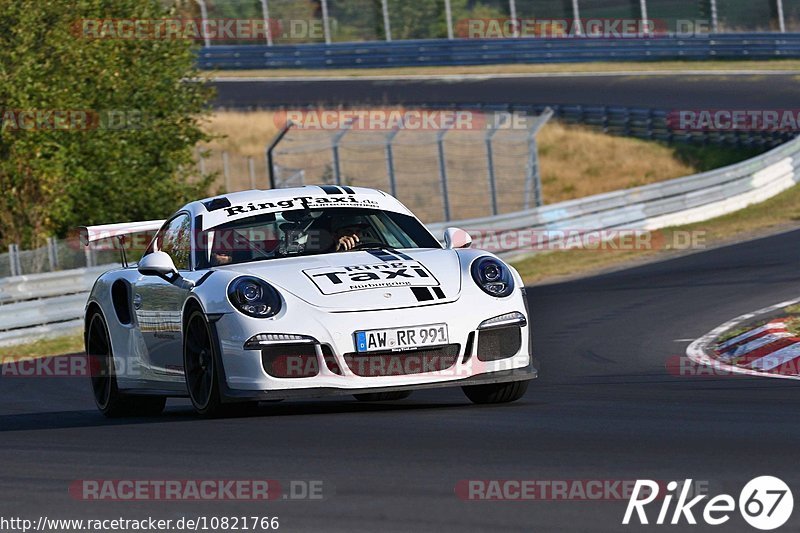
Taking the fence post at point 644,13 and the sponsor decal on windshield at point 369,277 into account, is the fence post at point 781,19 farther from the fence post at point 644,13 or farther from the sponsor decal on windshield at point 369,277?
the sponsor decal on windshield at point 369,277

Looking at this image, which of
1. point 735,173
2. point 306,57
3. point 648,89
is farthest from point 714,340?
point 306,57

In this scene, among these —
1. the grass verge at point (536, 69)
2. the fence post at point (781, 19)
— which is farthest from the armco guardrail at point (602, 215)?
the grass verge at point (536, 69)

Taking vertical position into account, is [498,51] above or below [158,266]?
above

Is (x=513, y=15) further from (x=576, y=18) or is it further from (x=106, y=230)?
(x=106, y=230)

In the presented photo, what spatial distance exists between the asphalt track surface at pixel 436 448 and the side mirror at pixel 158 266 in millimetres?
868

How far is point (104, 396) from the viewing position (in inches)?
399

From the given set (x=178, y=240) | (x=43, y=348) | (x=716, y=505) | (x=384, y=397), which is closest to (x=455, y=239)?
(x=384, y=397)

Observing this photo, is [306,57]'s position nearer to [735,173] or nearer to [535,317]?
[735,173]

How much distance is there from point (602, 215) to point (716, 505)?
18.5m

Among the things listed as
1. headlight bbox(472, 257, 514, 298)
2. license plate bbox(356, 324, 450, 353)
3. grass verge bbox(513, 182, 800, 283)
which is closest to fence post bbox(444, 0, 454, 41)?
grass verge bbox(513, 182, 800, 283)

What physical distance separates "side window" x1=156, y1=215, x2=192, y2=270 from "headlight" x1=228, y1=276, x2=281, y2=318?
1109mm

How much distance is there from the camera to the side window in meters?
9.24

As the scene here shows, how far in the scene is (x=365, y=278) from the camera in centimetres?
807

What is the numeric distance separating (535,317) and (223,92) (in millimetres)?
30968
